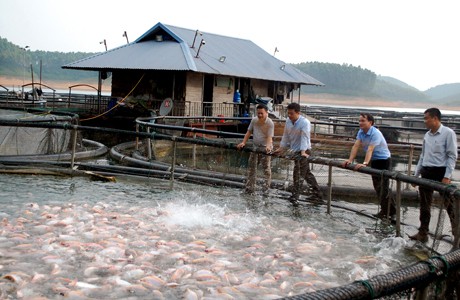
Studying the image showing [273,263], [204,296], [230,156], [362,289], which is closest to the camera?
[362,289]

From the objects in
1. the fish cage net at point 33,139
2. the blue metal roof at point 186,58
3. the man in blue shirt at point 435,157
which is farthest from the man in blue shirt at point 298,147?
the blue metal roof at point 186,58

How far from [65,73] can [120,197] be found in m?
148

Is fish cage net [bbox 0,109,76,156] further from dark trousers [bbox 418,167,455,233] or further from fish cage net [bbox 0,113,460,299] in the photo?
dark trousers [bbox 418,167,455,233]

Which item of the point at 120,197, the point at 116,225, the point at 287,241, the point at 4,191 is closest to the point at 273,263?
the point at 287,241

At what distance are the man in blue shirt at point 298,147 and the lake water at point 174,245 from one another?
311mm

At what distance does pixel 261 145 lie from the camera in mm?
10273

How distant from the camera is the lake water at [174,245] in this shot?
17.4ft

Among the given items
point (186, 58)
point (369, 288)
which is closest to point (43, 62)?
point (186, 58)

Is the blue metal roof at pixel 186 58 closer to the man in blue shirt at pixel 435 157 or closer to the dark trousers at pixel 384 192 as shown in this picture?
the dark trousers at pixel 384 192

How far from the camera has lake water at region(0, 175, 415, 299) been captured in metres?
5.32

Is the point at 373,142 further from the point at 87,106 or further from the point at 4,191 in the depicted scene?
the point at 87,106

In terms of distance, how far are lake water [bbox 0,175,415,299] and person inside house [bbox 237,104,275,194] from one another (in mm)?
357

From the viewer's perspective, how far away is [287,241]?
7195 millimetres

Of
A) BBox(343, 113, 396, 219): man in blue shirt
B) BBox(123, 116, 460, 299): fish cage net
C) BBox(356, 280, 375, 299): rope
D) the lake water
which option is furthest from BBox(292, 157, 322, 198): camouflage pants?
BBox(356, 280, 375, 299): rope
